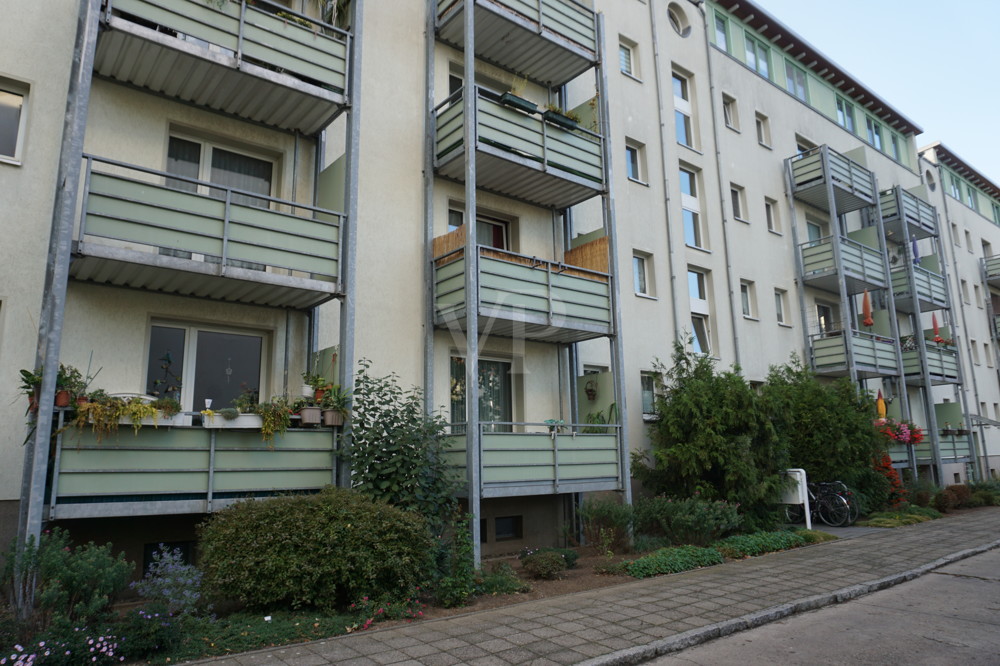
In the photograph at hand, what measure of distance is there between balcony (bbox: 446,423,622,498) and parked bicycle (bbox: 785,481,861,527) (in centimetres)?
641

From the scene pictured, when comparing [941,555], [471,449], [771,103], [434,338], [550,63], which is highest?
[771,103]

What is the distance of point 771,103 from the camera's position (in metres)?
23.8

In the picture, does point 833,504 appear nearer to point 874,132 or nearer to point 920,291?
point 920,291

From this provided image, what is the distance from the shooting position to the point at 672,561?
430 inches

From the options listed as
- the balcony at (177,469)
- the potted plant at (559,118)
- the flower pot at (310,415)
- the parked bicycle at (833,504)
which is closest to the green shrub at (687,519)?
the parked bicycle at (833,504)

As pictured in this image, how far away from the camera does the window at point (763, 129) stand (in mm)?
23359

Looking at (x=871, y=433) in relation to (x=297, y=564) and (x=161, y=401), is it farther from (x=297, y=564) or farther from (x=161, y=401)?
(x=161, y=401)

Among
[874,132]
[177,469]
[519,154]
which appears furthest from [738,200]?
[177,469]

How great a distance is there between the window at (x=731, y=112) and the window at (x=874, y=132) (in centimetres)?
1062

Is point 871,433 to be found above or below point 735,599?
above

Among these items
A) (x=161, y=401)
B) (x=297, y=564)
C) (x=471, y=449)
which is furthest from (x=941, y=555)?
(x=161, y=401)

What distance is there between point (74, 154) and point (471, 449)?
6600 mm

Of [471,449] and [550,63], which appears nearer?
[471,449]

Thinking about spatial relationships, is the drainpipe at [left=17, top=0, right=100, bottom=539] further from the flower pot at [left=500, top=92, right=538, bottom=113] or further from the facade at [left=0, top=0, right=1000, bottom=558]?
the flower pot at [left=500, top=92, right=538, bottom=113]
